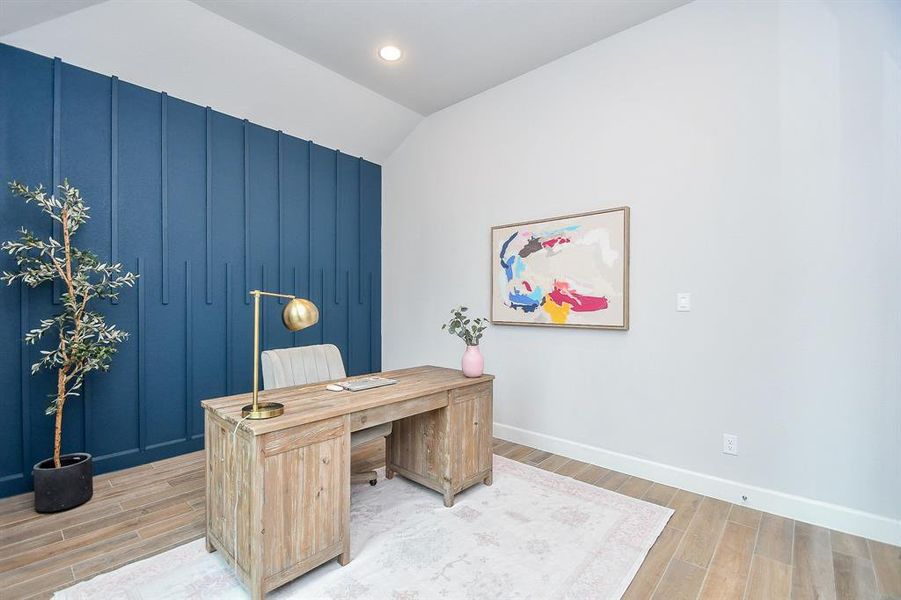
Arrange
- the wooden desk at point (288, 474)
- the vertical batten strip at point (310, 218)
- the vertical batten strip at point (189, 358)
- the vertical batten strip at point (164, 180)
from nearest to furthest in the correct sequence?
the wooden desk at point (288, 474) < the vertical batten strip at point (164, 180) < the vertical batten strip at point (189, 358) < the vertical batten strip at point (310, 218)

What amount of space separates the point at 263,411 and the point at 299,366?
2.79 ft

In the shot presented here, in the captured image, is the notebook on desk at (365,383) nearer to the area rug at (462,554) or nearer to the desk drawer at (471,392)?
the desk drawer at (471,392)

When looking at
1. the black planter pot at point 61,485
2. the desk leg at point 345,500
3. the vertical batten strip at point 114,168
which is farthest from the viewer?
the vertical batten strip at point 114,168

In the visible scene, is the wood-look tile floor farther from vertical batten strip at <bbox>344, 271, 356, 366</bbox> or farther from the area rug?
vertical batten strip at <bbox>344, 271, 356, 366</bbox>

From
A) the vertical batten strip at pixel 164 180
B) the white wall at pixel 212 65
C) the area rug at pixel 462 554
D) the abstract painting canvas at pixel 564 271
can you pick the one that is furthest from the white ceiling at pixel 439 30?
the area rug at pixel 462 554

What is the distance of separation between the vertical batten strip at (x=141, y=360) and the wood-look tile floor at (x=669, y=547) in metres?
0.39

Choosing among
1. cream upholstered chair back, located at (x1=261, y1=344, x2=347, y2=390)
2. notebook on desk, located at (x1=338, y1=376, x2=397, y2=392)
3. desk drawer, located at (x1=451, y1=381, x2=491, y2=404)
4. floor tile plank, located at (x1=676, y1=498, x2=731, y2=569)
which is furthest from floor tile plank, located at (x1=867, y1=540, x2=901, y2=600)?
cream upholstered chair back, located at (x1=261, y1=344, x2=347, y2=390)

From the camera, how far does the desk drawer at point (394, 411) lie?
200 cm

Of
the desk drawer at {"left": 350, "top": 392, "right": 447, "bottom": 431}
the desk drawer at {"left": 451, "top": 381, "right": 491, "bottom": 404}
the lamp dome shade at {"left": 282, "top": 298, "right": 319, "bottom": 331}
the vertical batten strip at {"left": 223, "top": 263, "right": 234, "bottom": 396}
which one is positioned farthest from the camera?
the vertical batten strip at {"left": 223, "top": 263, "right": 234, "bottom": 396}

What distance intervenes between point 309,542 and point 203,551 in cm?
66

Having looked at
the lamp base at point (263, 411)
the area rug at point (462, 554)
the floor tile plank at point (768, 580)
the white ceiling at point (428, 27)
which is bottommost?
A: the floor tile plank at point (768, 580)

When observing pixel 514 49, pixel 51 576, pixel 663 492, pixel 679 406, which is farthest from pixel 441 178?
pixel 51 576

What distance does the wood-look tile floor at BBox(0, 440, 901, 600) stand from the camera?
1.79 meters

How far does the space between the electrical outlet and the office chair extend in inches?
82.8
